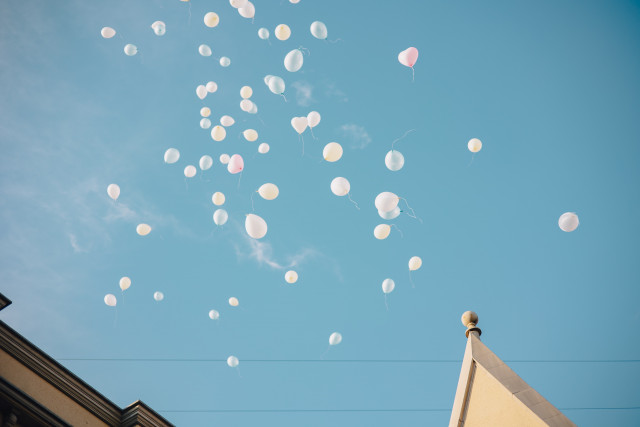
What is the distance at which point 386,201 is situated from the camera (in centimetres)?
702

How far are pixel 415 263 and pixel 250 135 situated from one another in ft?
12.1

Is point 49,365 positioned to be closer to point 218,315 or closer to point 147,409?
point 147,409

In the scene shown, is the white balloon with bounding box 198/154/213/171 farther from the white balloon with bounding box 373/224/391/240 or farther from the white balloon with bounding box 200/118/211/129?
the white balloon with bounding box 373/224/391/240

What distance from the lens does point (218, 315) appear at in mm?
8727

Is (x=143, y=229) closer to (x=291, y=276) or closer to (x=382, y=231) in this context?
(x=291, y=276)

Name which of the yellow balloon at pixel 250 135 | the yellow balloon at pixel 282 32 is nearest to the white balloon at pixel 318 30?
the yellow balloon at pixel 282 32

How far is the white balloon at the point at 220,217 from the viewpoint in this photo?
804cm

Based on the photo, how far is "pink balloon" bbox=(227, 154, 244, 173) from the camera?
7766mm

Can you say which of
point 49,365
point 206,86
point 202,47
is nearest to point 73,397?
point 49,365

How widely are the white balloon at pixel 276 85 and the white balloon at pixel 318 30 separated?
96 centimetres

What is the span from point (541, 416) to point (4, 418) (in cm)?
569

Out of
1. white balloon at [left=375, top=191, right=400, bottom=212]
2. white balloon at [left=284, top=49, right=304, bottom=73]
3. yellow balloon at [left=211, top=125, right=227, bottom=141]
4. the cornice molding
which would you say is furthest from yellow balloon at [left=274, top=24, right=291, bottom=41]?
the cornice molding

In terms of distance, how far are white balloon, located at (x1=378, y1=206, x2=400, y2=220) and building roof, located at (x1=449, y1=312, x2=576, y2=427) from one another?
1.90 metres

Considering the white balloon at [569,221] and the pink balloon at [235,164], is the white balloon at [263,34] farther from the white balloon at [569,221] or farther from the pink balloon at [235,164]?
the white balloon at [569,221]
